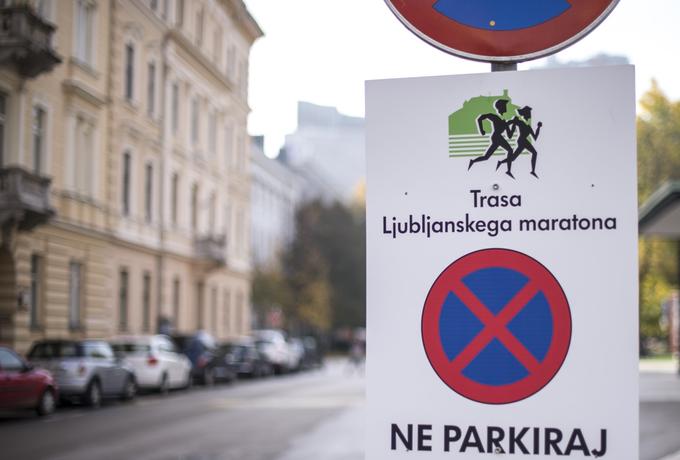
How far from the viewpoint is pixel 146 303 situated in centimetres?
3128

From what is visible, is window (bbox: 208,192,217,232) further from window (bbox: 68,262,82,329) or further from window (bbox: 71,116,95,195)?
window (bbox: 68,262,82,329)

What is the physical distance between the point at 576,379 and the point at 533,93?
0.71 meters

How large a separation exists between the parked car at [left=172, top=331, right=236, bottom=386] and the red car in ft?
37.6

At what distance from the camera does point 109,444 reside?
49.4 ft

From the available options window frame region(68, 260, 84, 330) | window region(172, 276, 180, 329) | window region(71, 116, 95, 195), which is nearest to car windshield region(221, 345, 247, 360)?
window region(172, 276, 180, 329)

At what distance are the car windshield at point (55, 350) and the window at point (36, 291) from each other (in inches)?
53.9


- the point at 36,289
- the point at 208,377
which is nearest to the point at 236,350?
the point at 208,377

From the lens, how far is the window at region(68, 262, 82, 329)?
24.3 metres

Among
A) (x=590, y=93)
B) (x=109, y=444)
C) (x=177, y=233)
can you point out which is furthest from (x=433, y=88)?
(x=177, y=233)

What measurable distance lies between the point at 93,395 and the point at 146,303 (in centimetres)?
896

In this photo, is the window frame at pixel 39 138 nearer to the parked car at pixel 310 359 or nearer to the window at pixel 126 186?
the window at pixel 126 186

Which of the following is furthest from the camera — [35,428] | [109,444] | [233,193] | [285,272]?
[285,272]

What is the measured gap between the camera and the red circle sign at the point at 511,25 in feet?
8.72

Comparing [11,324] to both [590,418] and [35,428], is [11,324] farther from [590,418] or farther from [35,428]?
[590,418]
